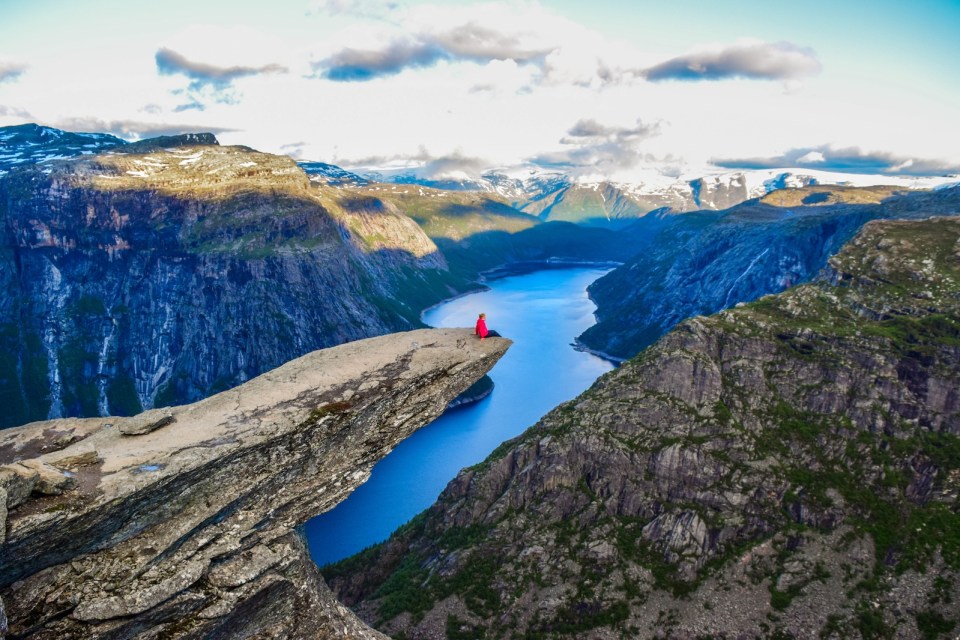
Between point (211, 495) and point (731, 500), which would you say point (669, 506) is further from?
point (211, 495)

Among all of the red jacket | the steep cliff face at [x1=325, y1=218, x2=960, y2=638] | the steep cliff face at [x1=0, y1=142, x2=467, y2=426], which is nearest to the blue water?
the steep cliff face at [x1=325, y1=218, x2=960, y2=638]

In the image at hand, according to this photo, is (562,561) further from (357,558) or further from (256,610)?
(256,610)

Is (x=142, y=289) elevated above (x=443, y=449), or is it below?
above

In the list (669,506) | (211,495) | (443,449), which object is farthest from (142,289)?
(211,495)

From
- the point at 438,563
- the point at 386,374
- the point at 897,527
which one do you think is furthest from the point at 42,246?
the point at 897,527

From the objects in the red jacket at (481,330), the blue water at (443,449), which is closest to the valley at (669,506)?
the red jacket at (481,330)
